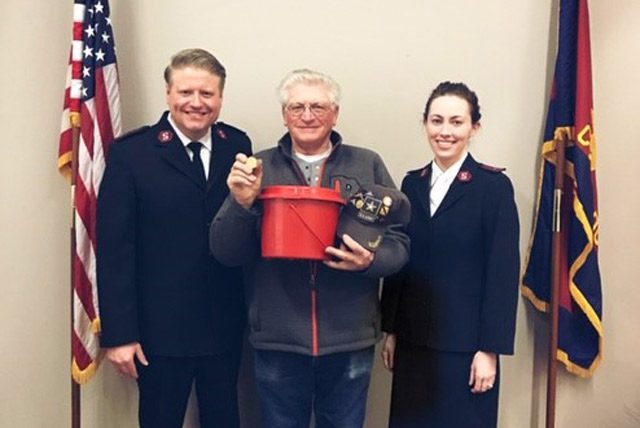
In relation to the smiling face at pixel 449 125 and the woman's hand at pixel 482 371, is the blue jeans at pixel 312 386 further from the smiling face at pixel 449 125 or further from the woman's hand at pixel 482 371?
the smiling face at pixel 449 125

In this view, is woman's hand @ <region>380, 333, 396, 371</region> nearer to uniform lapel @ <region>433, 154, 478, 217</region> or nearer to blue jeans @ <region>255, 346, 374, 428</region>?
blue jeans @ <region>255, 346, 374, 428</region>

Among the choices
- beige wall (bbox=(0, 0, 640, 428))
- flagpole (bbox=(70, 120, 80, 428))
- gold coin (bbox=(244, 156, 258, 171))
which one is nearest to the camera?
gold coin (bbox=(244, 156, 258, 171))

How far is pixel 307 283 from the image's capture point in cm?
163

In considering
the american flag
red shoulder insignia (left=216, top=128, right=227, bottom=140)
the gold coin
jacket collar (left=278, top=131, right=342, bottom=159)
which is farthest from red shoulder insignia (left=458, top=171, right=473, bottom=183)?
the american flag

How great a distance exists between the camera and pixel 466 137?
169 cm

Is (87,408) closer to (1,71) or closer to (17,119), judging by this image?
(17,119)

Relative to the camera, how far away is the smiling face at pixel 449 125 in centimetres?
167

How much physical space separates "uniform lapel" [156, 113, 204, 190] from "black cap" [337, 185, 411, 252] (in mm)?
472

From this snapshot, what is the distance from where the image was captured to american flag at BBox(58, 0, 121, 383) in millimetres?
1982

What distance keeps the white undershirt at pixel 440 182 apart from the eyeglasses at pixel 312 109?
1.20 feet

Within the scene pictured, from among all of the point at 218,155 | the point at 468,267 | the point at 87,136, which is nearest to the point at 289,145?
the point at 218,155

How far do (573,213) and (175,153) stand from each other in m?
1.28

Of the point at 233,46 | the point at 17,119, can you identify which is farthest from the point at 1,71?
the point at 233,46

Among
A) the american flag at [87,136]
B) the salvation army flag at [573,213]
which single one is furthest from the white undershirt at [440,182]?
the american flag at [87,136]
